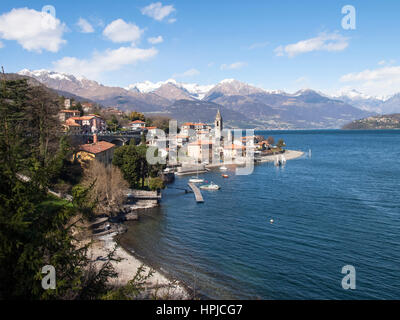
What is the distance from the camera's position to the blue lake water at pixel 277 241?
733 inches

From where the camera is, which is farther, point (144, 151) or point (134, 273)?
point (144, 151)

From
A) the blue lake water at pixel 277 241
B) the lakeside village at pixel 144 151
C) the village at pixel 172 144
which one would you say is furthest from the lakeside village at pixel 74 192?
the blue lake water at pixel 277 241

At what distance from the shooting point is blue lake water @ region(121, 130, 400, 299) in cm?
1861

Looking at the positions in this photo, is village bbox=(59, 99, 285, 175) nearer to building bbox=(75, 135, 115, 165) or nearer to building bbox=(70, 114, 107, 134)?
building bbox=(70, 114, 107, 134)

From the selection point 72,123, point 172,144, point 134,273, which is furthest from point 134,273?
point 172,144

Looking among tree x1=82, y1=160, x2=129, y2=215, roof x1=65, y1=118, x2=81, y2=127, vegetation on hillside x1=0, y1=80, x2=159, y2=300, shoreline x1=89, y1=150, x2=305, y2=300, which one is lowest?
shoreline x1=89, y1=150, x2=305, y2=300

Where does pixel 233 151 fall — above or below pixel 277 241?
above

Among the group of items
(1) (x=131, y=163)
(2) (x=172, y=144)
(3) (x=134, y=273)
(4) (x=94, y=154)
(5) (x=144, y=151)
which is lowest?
(3) (x=134, y=273)

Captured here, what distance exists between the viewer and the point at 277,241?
25.5m

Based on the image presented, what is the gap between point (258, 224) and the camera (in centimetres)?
3017

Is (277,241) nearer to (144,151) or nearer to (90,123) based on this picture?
(144,151)

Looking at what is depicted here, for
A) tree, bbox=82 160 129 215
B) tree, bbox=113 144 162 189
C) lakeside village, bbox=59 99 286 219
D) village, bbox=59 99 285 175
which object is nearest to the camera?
tree, bbox=82 160 129 215

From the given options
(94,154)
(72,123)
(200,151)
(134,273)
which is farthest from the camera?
(200,151)

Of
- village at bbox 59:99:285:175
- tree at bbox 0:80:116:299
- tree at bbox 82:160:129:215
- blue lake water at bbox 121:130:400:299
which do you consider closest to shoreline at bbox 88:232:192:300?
blue lake water at bbox 121:130:400:299
